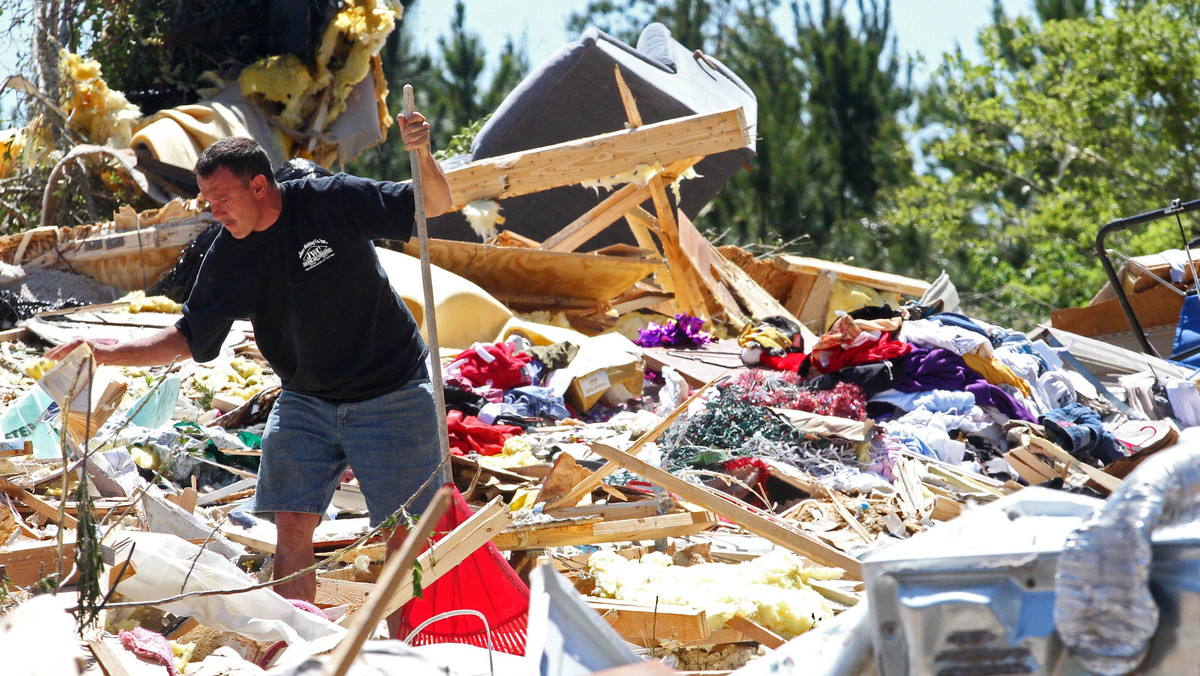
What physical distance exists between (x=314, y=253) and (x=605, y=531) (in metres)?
1.40

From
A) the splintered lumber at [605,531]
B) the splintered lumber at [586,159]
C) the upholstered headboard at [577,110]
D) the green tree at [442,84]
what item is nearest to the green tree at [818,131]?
the green tree at [442,84]

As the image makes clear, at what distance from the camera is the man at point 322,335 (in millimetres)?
3336

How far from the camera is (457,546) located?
2.82m

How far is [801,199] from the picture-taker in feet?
67.4

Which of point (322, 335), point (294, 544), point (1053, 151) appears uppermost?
point (322, 335)

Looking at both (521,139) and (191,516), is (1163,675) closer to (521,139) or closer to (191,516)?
(191,516)

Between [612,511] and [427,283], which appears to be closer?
[427,283]

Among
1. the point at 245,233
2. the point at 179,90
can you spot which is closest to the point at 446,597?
the point at 245,233

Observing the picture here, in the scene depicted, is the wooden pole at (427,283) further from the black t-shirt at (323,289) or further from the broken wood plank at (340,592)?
the broken wood plank at (340,592)

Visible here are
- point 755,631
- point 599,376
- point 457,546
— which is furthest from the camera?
point 599,376

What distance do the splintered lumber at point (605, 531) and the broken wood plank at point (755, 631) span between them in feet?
2.16

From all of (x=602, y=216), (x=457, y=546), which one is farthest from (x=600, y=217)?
(x=457, y=546)

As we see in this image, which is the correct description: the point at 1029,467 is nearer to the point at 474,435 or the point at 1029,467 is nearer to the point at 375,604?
the point at 474,435

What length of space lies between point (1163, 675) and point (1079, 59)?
2041 centimetres
